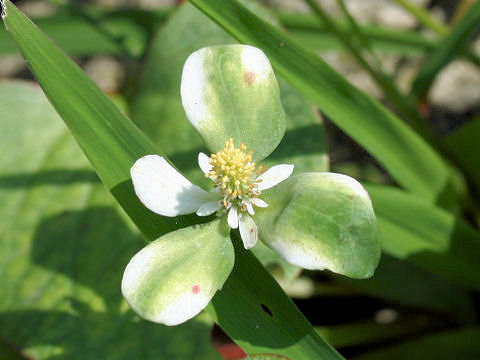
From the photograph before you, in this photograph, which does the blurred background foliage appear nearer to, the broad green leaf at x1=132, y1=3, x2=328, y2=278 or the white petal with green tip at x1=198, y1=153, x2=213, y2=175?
the broad green leaf at x1=132, y1=3, x2=328, y2=278

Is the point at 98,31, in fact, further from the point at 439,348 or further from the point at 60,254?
the point at 439,348

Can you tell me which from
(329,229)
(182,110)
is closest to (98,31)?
(182,110)

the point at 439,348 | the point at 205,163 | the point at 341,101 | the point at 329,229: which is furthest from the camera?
the point at 439,348

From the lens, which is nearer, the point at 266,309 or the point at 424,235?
the point at 266,309

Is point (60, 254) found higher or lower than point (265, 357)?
lower

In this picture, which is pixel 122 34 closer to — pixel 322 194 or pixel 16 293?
pixel 16 293

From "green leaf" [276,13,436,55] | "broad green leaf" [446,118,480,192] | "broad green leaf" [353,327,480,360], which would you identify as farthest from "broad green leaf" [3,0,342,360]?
"green leaf" [276,13,436,55]

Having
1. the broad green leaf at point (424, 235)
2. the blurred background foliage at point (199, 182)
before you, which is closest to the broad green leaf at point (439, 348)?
the blurred background foliage at point (199, 182)
